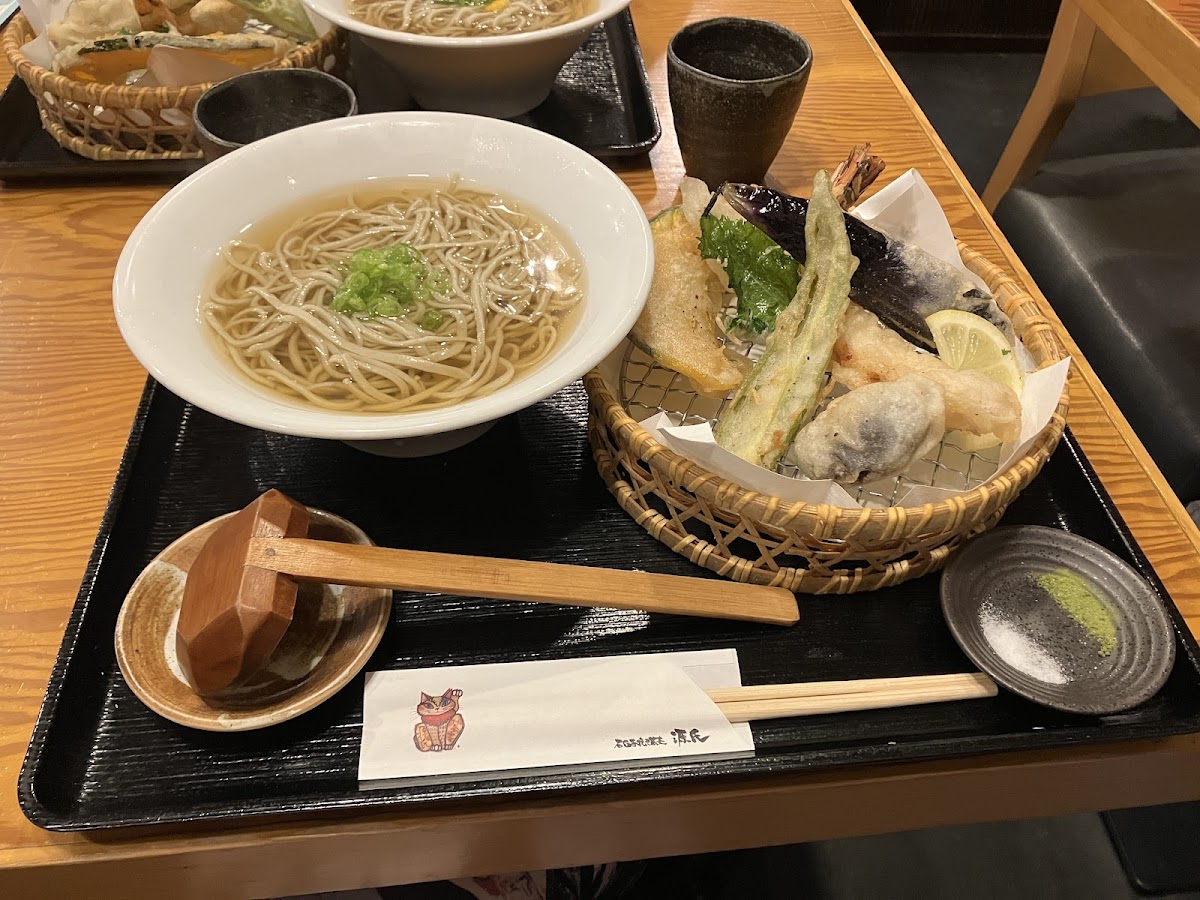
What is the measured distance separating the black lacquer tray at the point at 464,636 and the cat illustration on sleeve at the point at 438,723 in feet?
0.18

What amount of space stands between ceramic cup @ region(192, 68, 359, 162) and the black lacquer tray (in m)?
0.55

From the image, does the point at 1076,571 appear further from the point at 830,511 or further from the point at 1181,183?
the point at 1181,183

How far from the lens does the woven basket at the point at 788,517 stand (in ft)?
3.43

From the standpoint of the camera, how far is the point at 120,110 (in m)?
1.69

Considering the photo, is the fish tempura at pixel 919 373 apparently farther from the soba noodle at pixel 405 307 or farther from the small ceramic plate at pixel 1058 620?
the soba noodle at pixel 405 307

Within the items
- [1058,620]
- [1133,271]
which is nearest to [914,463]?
[1058,620]

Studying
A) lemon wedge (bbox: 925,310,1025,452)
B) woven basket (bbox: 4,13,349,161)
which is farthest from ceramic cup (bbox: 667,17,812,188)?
woven basket (bbox: 4,13,349,161)

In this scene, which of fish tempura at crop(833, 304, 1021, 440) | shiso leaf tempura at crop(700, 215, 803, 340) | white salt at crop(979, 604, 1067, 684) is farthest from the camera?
shiso leaf tempura at crop(700, 215, 803, 340)

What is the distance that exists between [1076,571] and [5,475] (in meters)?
1.63

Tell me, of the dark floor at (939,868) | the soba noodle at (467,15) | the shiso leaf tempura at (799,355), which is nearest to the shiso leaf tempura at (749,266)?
the shiso leaf tempura at (799,355)

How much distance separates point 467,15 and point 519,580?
1.65 m

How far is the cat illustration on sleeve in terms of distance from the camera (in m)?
1.01

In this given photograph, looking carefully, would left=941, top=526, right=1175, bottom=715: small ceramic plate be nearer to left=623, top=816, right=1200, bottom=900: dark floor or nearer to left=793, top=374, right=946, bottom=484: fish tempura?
left=793, top=374, right=946, bottom=484: fish tempura

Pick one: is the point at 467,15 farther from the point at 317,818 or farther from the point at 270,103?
the point at 317,818
